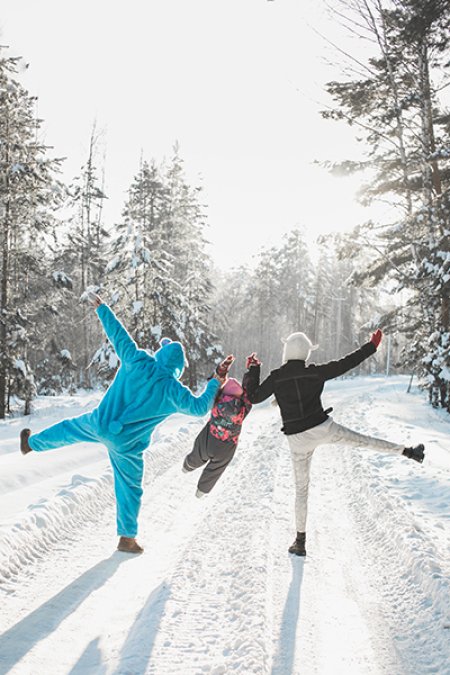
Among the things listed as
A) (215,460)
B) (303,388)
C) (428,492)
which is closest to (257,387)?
(303,388)

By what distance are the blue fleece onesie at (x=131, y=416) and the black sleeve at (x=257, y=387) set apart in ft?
1.94

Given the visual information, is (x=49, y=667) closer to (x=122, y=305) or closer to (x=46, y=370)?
(x=122, y=305)

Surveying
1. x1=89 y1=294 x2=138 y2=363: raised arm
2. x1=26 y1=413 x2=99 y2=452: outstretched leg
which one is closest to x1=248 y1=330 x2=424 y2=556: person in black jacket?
x1=89 y1=294 x2=138 y2=363: raised arm

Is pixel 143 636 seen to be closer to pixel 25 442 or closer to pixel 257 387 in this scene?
pixel 25 442

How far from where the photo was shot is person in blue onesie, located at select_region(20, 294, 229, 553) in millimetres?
4742

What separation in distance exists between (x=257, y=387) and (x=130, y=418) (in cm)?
144

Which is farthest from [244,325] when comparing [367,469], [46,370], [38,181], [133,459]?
[133,459]

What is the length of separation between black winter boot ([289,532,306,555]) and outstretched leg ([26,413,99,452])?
2249mm

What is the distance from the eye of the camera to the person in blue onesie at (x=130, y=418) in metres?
4.74

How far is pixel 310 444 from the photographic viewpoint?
512 centimetres

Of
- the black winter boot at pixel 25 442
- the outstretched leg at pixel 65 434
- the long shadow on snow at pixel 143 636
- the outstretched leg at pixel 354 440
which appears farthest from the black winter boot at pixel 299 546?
the black winter boot at pixel 25 442

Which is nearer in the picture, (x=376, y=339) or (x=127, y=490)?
(x=127, y=490)

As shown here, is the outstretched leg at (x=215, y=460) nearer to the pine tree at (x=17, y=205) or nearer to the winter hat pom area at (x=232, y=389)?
the winter hat pom area at (x=232, y=389)

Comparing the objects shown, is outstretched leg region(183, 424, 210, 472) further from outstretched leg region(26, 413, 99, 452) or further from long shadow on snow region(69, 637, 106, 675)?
long shadow on snow region(69, 637, 106, 675)
